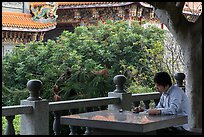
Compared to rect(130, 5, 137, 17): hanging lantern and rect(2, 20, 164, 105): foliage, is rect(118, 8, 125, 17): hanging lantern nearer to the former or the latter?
rect(130, 5, 137, 17): hanging lantern

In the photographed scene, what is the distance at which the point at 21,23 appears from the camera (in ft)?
59.5

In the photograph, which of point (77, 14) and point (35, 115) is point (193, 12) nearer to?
point (77, 14)

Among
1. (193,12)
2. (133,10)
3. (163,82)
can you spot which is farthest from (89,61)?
(163,82)

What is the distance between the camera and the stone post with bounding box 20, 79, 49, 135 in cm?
647

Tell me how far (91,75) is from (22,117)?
20.4ft

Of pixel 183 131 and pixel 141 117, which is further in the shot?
pixel 183 131

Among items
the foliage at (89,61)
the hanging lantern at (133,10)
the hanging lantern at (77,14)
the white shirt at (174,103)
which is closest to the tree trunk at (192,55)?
the white shirt at (174,103)

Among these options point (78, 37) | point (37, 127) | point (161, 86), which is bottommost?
point (37, 127)

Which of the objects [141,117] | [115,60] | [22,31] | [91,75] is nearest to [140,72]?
[115,60]

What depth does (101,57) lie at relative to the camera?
13773 mm

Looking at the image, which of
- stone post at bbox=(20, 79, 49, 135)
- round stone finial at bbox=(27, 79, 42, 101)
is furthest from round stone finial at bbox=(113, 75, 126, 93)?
round stone finial at bbox=(27, 79, 42, 101)

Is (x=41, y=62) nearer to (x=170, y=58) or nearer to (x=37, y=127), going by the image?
(x=170, y=58)

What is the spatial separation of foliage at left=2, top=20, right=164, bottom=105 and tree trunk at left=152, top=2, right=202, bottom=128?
582cm

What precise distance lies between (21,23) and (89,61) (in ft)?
19.6
